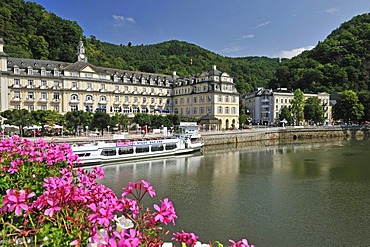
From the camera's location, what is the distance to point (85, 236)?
124 inches

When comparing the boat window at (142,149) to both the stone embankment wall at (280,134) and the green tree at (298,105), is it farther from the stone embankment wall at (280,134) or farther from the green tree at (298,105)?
the green tree at (298,105)

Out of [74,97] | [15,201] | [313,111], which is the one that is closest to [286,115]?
[313,111]

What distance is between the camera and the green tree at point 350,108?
235ft

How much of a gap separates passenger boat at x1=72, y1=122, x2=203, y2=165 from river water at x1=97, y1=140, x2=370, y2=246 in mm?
1977

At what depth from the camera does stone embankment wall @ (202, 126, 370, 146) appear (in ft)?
155

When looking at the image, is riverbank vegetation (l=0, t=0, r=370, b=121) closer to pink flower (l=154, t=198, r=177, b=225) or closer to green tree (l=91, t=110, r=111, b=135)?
green tree (l=91, t=110, r=111, b=135)

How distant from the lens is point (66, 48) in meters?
71.2

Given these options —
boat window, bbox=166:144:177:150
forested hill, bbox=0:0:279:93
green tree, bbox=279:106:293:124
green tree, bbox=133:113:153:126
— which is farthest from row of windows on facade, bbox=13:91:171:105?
green tree, bbox=279:106:293:124

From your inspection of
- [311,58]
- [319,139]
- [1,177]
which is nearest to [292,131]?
[319,139]

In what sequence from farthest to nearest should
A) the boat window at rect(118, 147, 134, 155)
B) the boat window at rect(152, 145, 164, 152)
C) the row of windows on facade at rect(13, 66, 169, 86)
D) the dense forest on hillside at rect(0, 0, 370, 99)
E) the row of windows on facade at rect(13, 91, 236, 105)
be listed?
the dense forest on hillside at rect(0, 0, 370, 99) < the row of windows on facade at rect(13, 91, 236, 105) < the row of windows on facade at rect(13, 66, 169, 86) < the boat window at rect(152, 145, 164, 152) < the boat window at rect(118, 147, 134, 155)

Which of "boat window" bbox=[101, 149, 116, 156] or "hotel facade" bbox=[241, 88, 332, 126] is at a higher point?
"hotel facade" bbox=[241, 88, 332, 126]

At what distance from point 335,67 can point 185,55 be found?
53890 millimetres

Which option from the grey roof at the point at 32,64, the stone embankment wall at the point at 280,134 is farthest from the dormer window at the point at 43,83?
the stone embankment wall at the point at 280,134

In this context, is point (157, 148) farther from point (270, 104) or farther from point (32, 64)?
point (270, 104)
